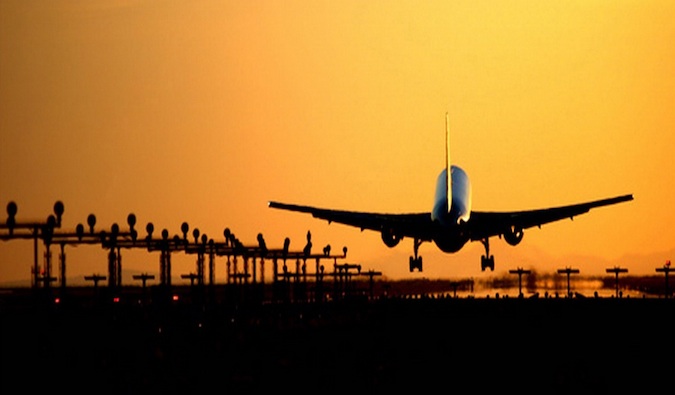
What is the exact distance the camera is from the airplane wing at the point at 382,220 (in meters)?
106

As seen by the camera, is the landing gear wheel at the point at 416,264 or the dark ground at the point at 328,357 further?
the landing gear wheel at the point at 416,264

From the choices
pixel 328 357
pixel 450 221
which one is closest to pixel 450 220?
pixel 450 221

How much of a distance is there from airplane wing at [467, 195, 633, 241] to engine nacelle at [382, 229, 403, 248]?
6003mm

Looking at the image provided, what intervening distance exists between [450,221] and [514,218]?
22.0 ft

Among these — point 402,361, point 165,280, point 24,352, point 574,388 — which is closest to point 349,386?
point 574,388

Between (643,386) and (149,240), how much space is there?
280ft

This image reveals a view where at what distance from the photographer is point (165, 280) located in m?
134

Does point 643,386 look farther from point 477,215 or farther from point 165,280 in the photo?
point 165,280

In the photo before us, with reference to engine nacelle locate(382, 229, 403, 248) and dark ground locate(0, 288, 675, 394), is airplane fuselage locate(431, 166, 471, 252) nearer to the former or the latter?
engine nacelle locate(382, 229, 403, 248)

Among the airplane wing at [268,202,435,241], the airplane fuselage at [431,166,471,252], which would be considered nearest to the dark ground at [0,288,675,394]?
the airplane fuselage at [431,166,471,252]

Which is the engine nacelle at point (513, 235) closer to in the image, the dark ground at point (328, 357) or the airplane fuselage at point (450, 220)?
the airplane fuselage at point (450, 220)

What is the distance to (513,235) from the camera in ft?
351

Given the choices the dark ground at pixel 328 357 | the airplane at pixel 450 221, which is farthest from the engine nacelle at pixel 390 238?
the dark ground at pixel 328 357

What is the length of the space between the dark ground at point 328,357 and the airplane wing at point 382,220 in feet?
30.4
